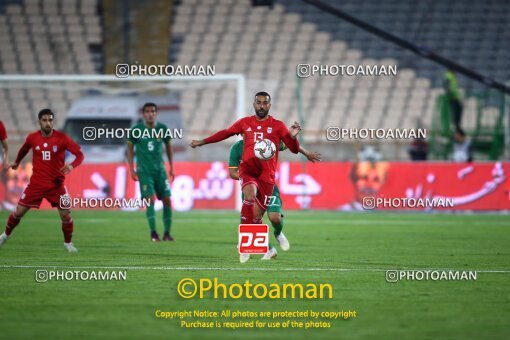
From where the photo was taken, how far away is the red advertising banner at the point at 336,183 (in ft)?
86.5

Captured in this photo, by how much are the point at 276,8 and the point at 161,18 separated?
417 cm

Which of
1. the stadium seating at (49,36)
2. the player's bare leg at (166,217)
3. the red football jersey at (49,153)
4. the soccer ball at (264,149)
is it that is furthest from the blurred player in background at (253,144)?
the stadium seating at (49,36)

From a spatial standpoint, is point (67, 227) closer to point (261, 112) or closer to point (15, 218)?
point (15, 218)

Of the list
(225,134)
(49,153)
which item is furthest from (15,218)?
(225,134)

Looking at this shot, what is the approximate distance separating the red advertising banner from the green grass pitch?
16.6ft

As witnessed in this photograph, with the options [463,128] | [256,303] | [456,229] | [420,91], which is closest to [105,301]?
[256,303]

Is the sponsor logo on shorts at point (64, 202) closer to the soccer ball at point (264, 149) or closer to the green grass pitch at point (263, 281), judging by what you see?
the green grass pitch at point (263, 281)

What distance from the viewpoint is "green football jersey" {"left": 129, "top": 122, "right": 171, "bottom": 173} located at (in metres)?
17.4

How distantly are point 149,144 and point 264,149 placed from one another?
182 inches

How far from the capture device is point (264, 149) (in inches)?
522

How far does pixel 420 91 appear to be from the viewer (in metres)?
36.2

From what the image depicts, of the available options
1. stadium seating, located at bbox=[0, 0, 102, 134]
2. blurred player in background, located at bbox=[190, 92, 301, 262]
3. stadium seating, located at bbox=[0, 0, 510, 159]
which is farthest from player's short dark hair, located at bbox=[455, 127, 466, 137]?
blurred player in background, located at bbox=[190, 92, 301, 262]

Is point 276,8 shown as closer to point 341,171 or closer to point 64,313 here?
point 341,171

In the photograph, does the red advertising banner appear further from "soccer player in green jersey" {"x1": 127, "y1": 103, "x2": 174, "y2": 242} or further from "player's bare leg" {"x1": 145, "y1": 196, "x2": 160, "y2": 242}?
"soccer player in green jersey" {"x1": 127, "y1": 103, "x2": 174, "y2": 242}
